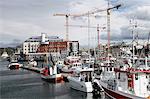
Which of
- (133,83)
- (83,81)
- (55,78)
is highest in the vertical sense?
(133,83)

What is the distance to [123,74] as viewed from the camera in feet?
117

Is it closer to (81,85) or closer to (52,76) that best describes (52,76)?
(52,76)

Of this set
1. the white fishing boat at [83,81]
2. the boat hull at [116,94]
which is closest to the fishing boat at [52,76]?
the white fishing boat at [83,81]

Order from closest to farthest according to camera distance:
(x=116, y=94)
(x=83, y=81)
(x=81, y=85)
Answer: (x=116, y=94) → (x=81, y=85) → (x=83, y=81)

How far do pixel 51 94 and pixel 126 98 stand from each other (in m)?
17.6

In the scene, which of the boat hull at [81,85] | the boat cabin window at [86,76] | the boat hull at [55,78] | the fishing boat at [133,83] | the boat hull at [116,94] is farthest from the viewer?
the boat hull at [55,78]

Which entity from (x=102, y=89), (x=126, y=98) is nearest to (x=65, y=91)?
(x=102, y=89)

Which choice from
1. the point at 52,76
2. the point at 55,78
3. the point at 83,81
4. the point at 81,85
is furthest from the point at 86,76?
the point at 52,76

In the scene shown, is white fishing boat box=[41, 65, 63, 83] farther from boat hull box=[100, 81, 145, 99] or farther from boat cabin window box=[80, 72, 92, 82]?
boat hull box=[100, 81, 145, 99]

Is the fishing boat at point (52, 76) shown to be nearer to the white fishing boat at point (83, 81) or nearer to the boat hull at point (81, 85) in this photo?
the white fishing boat at point (83, 81)

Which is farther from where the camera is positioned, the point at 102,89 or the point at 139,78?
the point at 102,89

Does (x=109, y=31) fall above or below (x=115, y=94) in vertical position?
above

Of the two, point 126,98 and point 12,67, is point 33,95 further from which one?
point 12,67

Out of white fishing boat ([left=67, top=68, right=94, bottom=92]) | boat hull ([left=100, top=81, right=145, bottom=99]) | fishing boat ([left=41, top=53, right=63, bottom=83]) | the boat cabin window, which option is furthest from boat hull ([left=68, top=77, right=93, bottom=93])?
fishing boat ([left=41, top=53, right=63, bottom=83])
